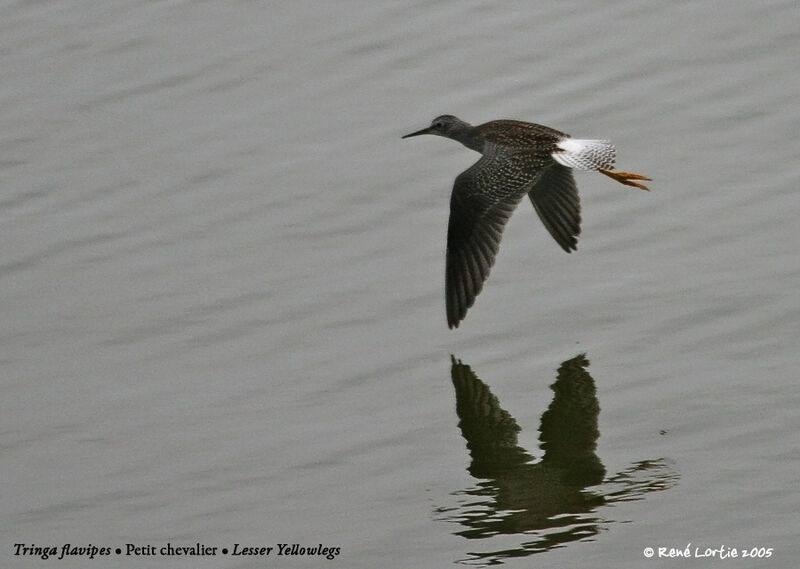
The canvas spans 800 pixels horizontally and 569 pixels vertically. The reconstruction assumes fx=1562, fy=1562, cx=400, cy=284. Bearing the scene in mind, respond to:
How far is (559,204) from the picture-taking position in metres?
9.20

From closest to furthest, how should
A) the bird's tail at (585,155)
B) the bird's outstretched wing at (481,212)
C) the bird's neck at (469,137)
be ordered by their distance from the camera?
the bird's outstretched wing at (481,212) → the bird's tail at (585,155) → the bird's neck at (469,137)

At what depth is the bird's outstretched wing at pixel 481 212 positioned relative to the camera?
8.44m

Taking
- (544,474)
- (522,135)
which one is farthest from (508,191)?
(544,474)

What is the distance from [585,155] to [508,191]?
0.50m

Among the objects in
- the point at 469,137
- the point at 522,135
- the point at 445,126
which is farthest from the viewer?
the point at 445,126

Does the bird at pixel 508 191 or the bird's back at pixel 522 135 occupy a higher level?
the bird's back at pixel 522 135

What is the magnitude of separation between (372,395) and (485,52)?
465 cm

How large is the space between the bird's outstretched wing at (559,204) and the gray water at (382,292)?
0.38ft

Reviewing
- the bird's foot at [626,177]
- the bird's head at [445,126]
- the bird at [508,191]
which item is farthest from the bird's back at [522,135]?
the bird's head at [445,126]

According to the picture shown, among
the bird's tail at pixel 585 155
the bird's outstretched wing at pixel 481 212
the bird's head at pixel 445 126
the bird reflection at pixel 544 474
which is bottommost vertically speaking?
the bird reflection at pixel 544 474

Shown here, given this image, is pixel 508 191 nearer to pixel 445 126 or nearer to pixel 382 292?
pixel 382 292

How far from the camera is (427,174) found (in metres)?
10.4

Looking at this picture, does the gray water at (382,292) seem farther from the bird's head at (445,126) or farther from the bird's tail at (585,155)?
the bird's tail at (585,155)

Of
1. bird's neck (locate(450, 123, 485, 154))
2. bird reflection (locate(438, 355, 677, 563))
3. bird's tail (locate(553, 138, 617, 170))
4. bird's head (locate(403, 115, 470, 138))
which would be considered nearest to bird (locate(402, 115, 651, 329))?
bird's tail (locate(553, 138, 617, 170))
